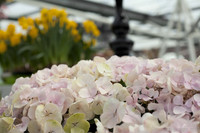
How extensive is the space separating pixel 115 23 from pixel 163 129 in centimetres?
96

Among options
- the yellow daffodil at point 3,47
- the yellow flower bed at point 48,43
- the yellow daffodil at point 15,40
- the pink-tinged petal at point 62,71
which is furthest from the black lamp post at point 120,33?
the yellow daffodil at point 3,47

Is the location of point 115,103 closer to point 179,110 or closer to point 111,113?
point 111,113

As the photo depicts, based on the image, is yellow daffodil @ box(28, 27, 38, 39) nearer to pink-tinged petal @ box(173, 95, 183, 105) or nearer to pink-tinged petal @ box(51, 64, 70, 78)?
pink-tinged petal @ box(51, 64, 70, 78)

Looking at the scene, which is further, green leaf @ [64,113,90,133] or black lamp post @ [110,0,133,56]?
black lamp post @ [110,0,133,56]

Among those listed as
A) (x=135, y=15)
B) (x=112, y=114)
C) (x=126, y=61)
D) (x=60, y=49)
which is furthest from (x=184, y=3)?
(x=135, y=15)

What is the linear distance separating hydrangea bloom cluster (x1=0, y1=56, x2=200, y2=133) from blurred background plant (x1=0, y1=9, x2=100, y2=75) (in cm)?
184

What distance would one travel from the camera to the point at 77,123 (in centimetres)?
54

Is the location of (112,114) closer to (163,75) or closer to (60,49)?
(163,75)

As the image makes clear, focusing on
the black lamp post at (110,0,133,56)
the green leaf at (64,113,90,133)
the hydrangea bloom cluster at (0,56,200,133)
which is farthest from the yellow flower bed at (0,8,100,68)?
the green leaf at (64,113,90,133)

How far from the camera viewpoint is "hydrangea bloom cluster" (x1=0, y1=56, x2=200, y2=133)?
511mm

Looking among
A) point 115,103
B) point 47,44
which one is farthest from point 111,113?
point 47,44

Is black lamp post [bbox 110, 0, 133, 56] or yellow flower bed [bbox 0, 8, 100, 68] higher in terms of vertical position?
black lamp post [bbox 110, 0, 133, 56]

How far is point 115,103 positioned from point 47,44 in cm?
210

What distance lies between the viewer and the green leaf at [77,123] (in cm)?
54
